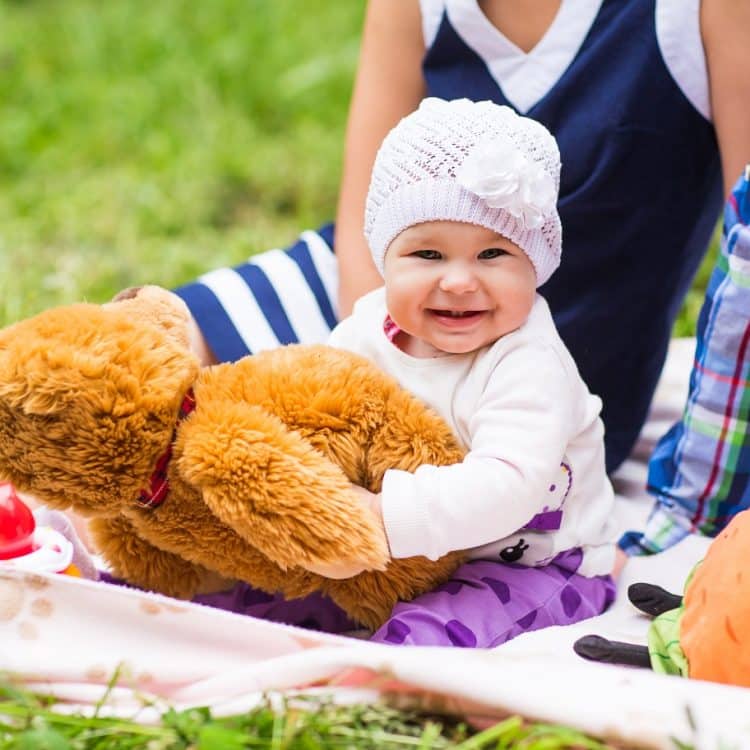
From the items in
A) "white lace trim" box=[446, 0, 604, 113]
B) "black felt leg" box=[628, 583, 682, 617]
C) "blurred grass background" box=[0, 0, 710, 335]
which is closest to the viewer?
"black felt leg" box=[628, 583, 682, 617]

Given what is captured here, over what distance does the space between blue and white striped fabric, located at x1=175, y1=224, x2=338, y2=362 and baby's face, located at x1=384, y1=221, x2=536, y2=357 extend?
1.28ft

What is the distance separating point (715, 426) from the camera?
53.6 inches

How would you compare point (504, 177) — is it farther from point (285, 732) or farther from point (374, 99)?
point (374, 99)

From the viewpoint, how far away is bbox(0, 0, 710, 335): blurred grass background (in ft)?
8.55

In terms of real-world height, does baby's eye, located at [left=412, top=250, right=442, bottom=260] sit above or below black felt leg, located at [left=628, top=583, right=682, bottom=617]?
above

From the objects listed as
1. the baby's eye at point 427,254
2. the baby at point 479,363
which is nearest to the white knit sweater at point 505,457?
the baby at point 479,363

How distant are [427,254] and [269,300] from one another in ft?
1.59

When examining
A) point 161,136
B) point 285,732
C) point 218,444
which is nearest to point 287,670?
point 285,732

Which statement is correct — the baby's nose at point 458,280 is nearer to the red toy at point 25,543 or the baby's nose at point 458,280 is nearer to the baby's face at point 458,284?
the baby's face at point 458,284

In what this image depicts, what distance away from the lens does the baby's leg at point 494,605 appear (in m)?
1.14

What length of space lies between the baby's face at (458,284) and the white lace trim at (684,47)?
1.37 ft

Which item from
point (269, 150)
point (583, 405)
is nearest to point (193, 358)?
point (583, 405)

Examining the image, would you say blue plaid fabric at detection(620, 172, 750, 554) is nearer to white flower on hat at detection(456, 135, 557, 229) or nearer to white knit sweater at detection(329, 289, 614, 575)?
white knit sweater at detection(329, 289, 614, 575)

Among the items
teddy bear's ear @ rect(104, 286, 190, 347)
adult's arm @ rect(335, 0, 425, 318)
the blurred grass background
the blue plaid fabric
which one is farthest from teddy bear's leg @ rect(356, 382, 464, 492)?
the blurred grass background
